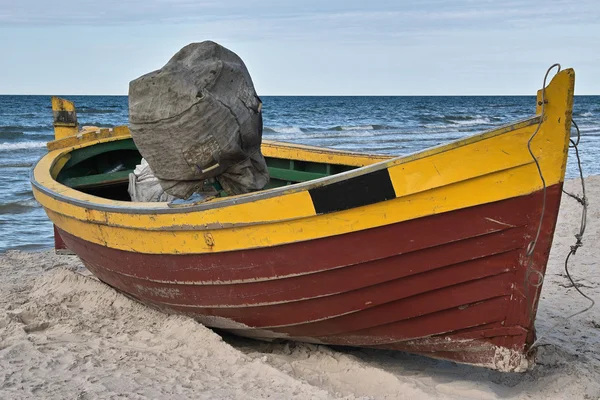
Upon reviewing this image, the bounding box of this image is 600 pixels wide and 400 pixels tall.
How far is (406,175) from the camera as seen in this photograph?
10.6 feet

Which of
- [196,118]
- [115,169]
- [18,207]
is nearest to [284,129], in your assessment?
[18,207]

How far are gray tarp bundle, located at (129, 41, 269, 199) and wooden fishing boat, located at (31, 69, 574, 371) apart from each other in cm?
22

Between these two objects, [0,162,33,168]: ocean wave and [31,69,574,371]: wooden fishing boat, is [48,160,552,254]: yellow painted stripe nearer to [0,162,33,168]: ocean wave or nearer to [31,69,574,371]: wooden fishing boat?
[31,69,574,371]: wooden fishing boat

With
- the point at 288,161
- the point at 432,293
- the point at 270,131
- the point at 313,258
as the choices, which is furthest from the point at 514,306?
the point at 270,131

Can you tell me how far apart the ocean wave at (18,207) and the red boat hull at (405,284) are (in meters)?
6.42

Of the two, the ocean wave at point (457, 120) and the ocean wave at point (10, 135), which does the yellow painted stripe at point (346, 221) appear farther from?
the ocean wave at point (457, 120)

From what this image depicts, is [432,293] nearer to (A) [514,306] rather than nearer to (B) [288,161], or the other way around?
(A) [514,306]

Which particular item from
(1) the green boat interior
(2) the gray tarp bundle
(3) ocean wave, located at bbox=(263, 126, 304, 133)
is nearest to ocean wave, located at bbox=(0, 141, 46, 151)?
(3) ocean wave, located at bbox=(263, 126, 304, 133)

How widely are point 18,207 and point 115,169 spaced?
159 inches

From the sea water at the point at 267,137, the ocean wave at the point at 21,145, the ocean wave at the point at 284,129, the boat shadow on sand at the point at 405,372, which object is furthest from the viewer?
the ocean wave at the point at 284,129

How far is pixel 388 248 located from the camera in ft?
11.1

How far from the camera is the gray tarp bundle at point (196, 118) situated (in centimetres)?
364

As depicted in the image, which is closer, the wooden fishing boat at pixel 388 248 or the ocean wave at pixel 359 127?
the wooden fishing boat at pixel 388 248

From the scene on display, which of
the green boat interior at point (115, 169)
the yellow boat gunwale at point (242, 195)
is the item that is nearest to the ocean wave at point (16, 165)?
the green boat interior at point (115, 169)
